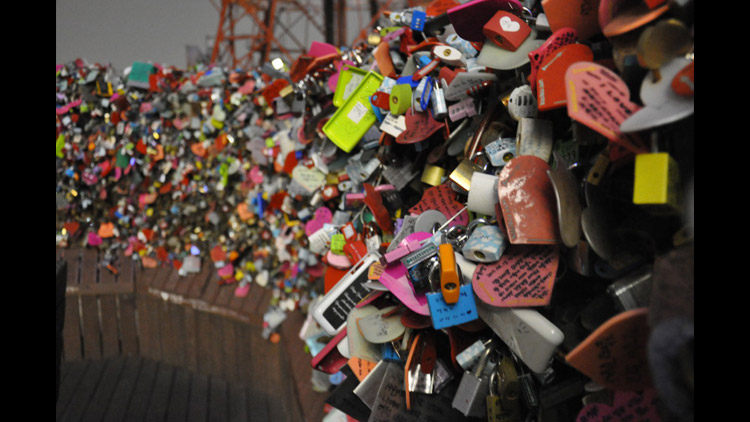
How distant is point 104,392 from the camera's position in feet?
8.36

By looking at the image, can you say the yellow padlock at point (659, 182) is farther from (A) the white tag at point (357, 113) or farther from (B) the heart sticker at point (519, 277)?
(A) the white tag at point (357, 113)

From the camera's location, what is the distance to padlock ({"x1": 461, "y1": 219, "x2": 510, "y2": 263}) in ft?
2.71

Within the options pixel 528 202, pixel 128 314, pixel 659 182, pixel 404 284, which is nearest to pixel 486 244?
pixel 528 202

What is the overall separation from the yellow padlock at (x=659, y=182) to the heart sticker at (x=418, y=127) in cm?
66

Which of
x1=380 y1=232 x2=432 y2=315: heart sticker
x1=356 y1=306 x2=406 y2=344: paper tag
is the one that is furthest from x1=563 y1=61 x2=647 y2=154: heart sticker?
x1=356 y1=306 x2=406 y2=344: paper tag

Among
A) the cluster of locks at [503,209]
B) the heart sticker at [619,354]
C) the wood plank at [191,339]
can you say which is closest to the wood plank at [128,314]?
the wood plank at [191,339]

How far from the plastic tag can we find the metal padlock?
0.10 m

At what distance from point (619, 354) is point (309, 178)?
1.60m

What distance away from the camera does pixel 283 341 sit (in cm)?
251

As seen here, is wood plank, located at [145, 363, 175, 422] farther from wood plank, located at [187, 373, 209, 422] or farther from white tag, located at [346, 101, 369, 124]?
white tag, located at [346, 101, 369, 124]

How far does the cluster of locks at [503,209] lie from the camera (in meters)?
0.52

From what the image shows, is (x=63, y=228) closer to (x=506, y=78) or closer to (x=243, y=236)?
(x=243, y=236)

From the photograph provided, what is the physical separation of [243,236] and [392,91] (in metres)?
1.76
